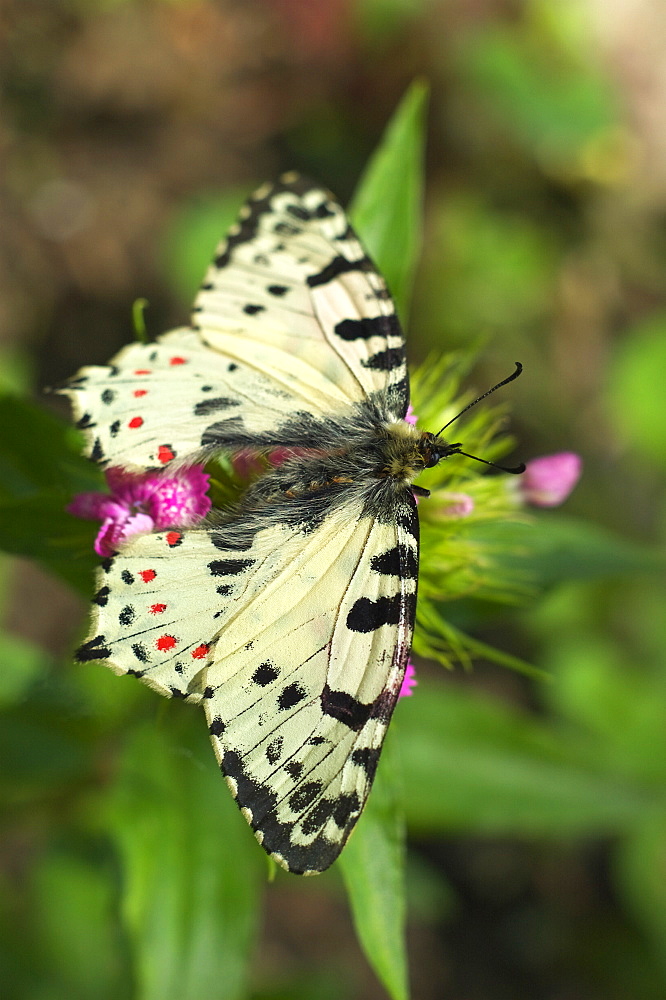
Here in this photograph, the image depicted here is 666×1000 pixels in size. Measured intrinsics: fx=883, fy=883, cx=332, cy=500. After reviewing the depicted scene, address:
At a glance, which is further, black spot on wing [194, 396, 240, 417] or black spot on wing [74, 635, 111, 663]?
black spot on wing [194, 396, 240, 417]

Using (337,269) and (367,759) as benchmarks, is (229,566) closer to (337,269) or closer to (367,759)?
(367,759)

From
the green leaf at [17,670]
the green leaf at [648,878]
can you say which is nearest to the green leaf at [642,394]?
the green leaf at [648,878]

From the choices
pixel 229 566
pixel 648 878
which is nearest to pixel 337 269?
pixel 229 566

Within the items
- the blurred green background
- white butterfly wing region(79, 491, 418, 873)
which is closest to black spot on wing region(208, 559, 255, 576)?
white butterfly wing region(79, 491, 418, 873)

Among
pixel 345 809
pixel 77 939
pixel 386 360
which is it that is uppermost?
pixel 386 360

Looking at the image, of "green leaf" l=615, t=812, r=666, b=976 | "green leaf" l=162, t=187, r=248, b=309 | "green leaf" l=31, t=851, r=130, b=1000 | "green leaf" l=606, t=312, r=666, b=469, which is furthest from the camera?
"green leaf" l=606, t=312, r=666, b=469

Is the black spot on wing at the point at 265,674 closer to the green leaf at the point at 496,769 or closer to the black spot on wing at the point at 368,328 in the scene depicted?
the black spot on wing at the point at 368,328

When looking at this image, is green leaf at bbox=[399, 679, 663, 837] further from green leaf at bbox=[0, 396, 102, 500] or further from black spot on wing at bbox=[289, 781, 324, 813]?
green leaf at bbox=[0, 396, 102, 500]
